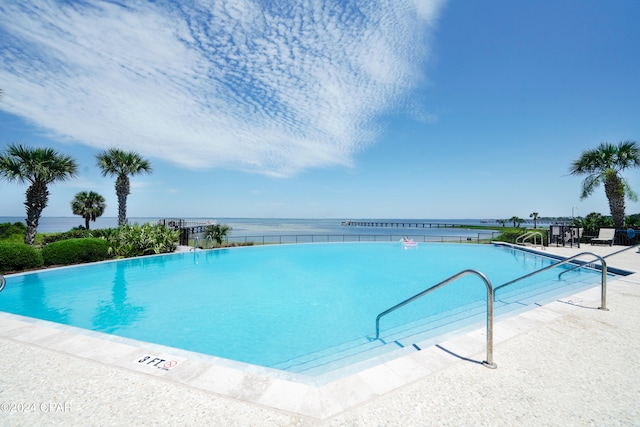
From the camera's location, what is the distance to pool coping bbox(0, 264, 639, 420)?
2.75m

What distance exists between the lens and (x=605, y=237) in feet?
55.1

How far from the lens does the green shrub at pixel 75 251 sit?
11.3 m

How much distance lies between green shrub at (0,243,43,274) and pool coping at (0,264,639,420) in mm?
7517

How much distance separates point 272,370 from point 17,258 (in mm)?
12610

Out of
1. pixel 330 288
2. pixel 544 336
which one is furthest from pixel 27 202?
pixel 544 336

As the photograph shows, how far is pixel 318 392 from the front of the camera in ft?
9.32

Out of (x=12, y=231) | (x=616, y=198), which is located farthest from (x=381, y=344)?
(x=12, y=231)

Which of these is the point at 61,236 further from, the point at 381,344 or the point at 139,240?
the point at 381,344

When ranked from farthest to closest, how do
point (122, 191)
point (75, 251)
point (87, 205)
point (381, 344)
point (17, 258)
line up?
point (87, 205) < point (122, 191) < point (75, 251) < point (17, 258) < point (381, 344)

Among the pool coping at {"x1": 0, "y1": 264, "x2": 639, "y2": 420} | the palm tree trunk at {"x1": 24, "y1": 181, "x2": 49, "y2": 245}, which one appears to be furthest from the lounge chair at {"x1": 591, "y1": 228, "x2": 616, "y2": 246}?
the palm tree trunk at {"x1": 24, "y1": 181, "x2": 49, "y2": 245}

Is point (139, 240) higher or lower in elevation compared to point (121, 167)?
lower

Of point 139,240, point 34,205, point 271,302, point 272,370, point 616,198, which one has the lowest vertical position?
point 271,302

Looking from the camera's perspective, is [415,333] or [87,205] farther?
[87,205]

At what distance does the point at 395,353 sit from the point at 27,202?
2049 centimetres
